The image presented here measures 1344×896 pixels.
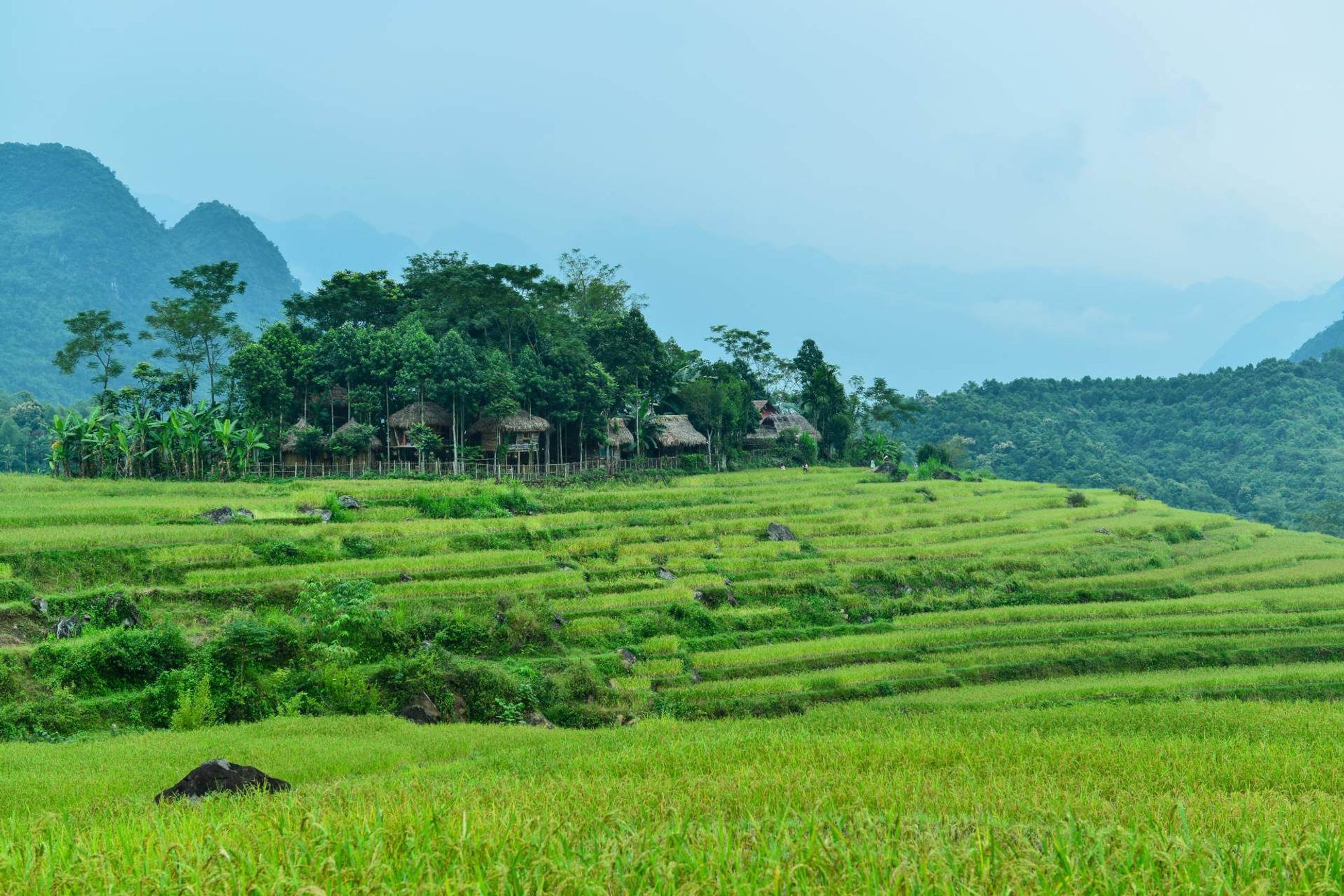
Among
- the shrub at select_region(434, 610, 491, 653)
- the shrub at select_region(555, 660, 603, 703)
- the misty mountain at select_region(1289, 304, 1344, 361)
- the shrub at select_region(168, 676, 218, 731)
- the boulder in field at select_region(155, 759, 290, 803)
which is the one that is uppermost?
the misty mountain at select_region(1289, 304, 1344, 361)

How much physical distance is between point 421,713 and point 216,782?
7.23m

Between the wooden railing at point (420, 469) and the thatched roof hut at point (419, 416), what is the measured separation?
1.63m

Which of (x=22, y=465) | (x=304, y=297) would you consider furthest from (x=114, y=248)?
(x=304, y=297)

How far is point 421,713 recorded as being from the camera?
618 inches

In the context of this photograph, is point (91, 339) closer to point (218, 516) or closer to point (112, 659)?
point (218, 516)

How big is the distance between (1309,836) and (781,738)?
6.40 meters

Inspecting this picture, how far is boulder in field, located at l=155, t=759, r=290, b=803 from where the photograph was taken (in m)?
8.54

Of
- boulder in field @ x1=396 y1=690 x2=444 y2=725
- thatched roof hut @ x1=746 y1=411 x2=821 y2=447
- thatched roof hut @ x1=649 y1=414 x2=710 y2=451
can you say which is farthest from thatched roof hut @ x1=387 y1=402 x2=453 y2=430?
boulder in field @ x1=396 y1=690 x2=444 y2=725

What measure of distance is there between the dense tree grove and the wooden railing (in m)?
0.54

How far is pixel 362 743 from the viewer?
12.7 meters

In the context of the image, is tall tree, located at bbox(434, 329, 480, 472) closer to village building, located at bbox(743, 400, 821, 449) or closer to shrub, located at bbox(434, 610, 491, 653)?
shrub, located at bbox(434, 610, 491, 653)

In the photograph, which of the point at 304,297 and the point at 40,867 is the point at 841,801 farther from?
the point at 304,297

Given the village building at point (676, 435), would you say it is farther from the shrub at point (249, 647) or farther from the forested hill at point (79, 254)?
the forested hill at point (79, 254)

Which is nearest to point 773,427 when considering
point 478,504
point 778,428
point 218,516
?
point 778,428
